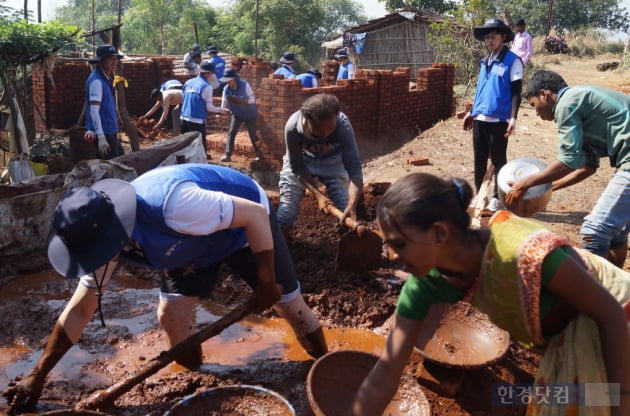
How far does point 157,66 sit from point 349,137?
10.1 m

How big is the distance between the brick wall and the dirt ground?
2.51 meters

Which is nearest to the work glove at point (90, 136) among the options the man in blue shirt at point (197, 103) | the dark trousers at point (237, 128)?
the man in blue shirt at point (197, 103)

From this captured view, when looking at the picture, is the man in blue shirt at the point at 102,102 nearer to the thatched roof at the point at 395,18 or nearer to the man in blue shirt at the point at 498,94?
the man in blue shirt at the point at 498,94

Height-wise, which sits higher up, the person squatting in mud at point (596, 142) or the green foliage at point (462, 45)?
the green foliage at point (462, 45)

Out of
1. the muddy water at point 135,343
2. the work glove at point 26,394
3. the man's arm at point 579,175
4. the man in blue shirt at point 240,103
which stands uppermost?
the man in blue shirt at point 240,103

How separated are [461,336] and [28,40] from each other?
6429mm

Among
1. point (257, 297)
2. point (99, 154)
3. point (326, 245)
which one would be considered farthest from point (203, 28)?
point (257, 297)

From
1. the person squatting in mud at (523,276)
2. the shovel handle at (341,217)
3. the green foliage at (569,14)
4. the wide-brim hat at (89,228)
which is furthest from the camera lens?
the green foliage at (569,14)

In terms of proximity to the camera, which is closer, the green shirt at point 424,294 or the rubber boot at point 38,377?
the green shirt at point 424,294

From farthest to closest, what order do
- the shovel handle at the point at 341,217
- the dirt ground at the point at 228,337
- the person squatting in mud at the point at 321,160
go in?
the shovel handle at the point at 341,217
the person squatting in mud at the point at 321,160
the dirt ground at the point at 228,337

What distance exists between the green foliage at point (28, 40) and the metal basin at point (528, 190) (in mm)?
5977

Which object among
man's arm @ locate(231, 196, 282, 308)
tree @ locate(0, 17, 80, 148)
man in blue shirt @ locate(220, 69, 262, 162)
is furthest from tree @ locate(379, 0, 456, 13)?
man's arm @ locate(231, 196, 282, 308)

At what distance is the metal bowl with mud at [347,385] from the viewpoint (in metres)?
2.79

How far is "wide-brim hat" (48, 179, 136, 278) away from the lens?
87.3 inches
